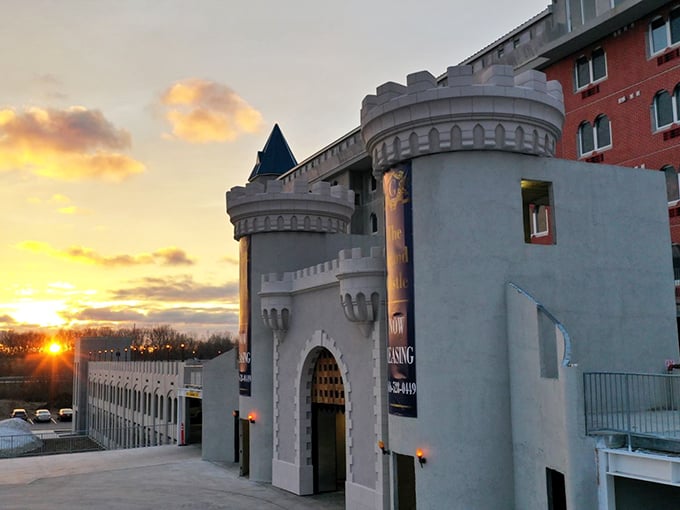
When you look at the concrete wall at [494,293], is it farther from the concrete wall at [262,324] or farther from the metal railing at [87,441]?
the metal railing at [87,441]

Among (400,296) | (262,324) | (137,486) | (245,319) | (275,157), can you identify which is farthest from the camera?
(275,157)

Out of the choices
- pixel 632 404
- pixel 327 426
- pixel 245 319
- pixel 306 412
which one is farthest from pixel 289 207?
pixel 632 404

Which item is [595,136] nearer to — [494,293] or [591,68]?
[591,68]

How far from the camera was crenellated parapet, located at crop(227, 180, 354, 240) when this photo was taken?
89.9 feet

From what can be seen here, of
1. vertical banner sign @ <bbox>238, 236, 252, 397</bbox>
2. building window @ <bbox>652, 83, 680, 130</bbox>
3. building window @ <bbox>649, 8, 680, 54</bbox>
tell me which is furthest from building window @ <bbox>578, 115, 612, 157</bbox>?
vertical banner sign @ <bbox>238, 236, 252, 397</bbox>

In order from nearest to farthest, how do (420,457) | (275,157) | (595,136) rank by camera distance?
(420,457)
(595,136)
(275,157)

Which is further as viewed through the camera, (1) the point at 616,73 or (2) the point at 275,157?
(2) the point at 275,157

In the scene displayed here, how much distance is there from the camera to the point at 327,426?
2548cm

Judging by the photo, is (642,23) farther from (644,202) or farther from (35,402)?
(35,402)

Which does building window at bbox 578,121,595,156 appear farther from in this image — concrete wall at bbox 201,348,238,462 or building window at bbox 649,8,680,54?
concrete wall at bbox 201,348,238,462

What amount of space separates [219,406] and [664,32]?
2601 centimetres

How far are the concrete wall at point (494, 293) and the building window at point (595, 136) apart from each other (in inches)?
379

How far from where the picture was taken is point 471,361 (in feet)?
53.2

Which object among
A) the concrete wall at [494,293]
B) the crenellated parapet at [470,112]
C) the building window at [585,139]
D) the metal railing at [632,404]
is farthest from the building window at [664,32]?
the metal railing at [632,404]
